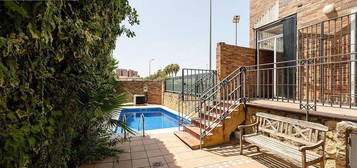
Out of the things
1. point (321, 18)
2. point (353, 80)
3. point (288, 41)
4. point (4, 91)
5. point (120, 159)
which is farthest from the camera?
point (288, 41)

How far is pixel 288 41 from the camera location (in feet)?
17.2

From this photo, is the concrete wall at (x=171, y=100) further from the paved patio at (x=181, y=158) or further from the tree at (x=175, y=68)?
the tree at (x=175, y=68)

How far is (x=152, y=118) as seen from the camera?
9.23m

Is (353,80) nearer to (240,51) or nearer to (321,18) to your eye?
(321,18)

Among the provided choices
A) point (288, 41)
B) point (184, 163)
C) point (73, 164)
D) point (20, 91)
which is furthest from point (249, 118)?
point (20, 91)

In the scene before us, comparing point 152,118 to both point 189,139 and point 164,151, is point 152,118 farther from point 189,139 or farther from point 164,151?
point 164,151

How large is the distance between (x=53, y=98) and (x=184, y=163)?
8.22 ft

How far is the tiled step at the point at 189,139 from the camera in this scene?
3.74 metres

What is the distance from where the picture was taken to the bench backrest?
2527 millimetres

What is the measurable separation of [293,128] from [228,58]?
126 inches

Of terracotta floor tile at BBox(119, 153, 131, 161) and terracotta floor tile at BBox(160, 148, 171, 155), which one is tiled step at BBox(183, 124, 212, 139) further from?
terracotta floor tile at BBox(119, 153, 131, 161)

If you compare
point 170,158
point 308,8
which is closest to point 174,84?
point 170,158

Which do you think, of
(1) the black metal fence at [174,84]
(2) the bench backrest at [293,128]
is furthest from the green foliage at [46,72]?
(1) the black metal fence at [174,84]

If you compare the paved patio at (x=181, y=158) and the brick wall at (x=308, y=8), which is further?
the brick wall at (x=308, y=8)
